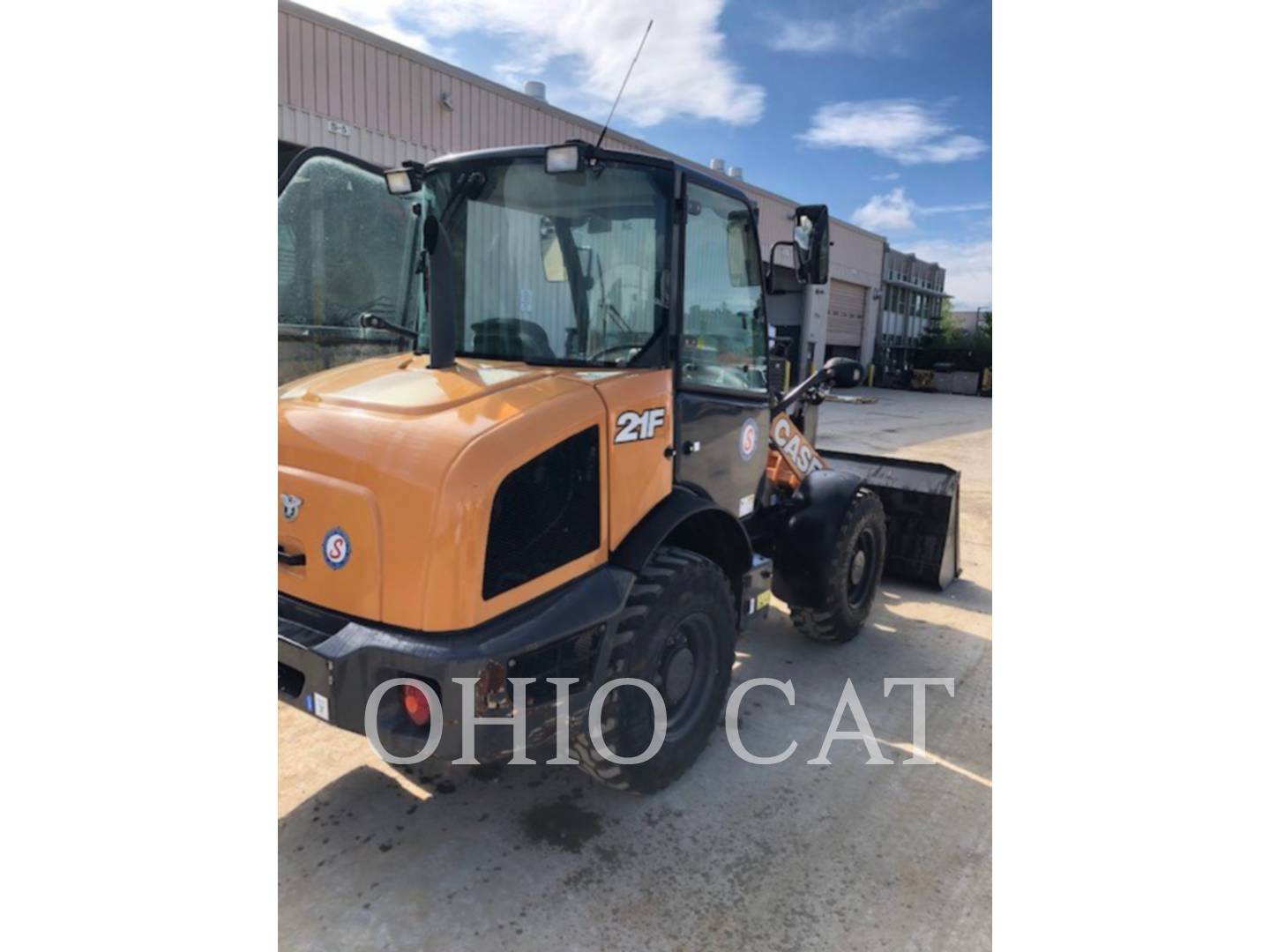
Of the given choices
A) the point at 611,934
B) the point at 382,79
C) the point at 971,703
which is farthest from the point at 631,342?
the point at 382,79

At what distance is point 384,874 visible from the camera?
250cm

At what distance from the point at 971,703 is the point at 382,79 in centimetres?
878

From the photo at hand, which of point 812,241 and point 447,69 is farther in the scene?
point 447,69

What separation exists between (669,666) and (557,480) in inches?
37.5

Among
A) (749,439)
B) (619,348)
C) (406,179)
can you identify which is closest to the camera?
(619,348)

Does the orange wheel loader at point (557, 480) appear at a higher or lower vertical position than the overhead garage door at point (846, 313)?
lower

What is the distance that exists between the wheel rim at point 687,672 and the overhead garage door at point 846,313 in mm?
24840

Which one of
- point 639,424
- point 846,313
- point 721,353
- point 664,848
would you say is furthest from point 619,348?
point 846,313

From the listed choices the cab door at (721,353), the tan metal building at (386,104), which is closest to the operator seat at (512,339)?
the cab door at (721,353)

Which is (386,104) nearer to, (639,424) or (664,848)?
(639,424)

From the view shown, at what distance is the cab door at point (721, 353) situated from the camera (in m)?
3.09

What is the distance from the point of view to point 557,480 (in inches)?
96.3

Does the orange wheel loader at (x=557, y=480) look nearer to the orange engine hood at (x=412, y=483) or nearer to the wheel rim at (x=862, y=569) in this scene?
the orange engine hood at (x=412, y=483)

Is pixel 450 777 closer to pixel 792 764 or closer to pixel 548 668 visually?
Result: pixel 548 668
